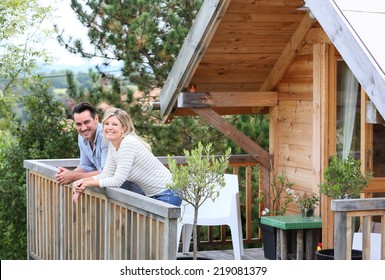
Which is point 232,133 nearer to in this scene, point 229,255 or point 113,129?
point 229,255

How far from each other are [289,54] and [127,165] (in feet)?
9.96

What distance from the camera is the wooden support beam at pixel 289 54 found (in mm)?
8477

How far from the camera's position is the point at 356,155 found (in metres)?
7.81

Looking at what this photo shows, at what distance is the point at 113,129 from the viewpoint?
21.4ft

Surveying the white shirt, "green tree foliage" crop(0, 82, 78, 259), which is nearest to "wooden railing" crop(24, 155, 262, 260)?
the white shirt

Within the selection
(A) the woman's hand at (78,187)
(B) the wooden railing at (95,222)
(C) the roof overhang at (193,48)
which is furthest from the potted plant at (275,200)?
(A) the woman's hand at (78,187)

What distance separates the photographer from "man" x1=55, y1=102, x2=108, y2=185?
7.04 meters

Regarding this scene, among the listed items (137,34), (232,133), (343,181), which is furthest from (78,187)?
(137,34)

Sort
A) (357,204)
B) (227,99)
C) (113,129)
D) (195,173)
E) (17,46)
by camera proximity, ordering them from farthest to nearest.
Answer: (17,46)
(227,99)
(113,129)
(195,173)
(357,204)

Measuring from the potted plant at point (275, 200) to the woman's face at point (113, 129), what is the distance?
2318 mm

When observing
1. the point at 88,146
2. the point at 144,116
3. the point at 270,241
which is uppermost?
the point at 144,116

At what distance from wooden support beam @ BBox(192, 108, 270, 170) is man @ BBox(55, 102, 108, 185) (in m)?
1.74

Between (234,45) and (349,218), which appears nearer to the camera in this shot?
(349,218)

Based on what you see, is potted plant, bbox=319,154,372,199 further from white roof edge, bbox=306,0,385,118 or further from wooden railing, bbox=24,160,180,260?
wooden railing, bbox=24,160,180,260
